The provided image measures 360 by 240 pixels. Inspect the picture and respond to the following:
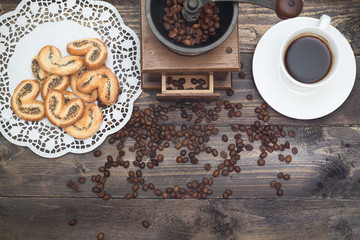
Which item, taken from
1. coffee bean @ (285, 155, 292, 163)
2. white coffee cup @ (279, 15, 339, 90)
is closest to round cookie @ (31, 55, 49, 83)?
white coffee cup @ (279, 15, 339, 90)

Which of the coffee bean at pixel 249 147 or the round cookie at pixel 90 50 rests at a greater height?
the round cookie at pixel 90 50

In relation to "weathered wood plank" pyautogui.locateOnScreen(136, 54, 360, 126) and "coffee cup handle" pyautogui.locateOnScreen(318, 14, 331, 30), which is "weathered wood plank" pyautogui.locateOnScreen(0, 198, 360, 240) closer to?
"weathered wood plank" pyautogui.locateOnScreen(136, 54, 360, 126)

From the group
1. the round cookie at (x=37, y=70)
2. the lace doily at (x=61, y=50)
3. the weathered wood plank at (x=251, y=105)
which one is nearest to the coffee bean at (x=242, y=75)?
the weathered wood plank at (x=251, y=105)

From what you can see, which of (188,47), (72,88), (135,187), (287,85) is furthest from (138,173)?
(287,85)

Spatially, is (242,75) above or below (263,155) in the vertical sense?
above

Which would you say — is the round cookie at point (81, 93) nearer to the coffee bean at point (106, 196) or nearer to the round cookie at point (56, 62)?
the round cookie at point (56, 62)

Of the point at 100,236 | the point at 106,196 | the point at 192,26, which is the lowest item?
the point at 100,236

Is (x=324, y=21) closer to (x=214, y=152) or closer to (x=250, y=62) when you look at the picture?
(x=250, y=62)

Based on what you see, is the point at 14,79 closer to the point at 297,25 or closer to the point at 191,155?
the point at 191,155
